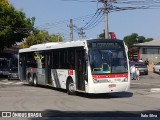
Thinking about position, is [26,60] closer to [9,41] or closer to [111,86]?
[111,86]

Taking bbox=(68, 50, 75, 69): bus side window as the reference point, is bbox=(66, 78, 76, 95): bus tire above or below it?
below

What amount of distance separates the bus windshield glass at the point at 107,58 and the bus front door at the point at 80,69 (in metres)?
0.64

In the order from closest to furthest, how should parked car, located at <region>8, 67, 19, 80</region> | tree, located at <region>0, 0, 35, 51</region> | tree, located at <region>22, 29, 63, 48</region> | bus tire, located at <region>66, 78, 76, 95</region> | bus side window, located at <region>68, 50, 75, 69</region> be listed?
1. bus side window, located at <region>68, 50, 75, 69</region>
2. bus tire, located at <region>66, 78, 76, 95</region>
3. parked car, located at <region>8, 67, 19, 80</region>
4. tree, located at <region>0, 0, 35, 51</region>
5. tree, located at <region>22, 29, 63, 48</region>

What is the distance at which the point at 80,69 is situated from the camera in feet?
73.4

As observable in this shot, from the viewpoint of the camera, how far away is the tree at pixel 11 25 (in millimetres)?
49312

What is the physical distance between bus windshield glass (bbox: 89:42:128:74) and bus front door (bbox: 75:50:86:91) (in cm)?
64

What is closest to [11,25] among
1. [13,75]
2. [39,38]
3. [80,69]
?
[13,75]

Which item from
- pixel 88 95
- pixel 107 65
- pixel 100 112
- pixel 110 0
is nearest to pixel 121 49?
pixel 107 65

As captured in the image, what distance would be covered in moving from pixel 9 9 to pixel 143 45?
92.7 feet

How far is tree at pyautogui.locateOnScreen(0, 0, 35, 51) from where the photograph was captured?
49.3 metres

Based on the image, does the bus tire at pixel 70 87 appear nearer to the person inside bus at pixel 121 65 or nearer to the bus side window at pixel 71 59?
the bus side window at pixel 71 59

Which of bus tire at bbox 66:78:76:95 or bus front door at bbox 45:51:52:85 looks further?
bus front door at bbox 45:51:52:85

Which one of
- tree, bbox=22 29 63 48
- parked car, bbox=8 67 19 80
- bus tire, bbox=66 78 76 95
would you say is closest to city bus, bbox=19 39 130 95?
bus tire, bbox=66 78 76 95

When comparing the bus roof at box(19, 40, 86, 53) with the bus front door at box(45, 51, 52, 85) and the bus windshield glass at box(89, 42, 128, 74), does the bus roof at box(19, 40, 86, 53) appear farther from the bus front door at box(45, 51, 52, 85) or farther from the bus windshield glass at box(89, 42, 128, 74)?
the bus windshield glass at box(89, 42, 128, 74)
